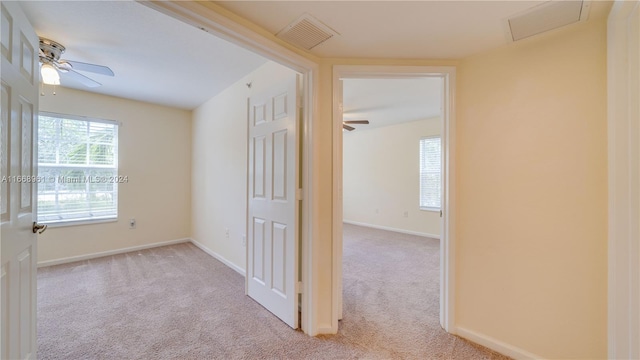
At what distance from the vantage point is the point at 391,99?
3729 mm

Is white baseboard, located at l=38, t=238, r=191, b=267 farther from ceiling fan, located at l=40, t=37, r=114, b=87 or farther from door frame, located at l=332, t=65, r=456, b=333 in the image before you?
door frame, located at l=332, t=65, r=456, b=333

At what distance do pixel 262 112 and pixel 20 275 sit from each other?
6.08 feet

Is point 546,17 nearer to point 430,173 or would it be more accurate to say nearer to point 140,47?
point 140,47

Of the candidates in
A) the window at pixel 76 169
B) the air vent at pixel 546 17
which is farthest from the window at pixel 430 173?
the window at pixel 76 169

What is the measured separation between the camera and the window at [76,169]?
10.7ft

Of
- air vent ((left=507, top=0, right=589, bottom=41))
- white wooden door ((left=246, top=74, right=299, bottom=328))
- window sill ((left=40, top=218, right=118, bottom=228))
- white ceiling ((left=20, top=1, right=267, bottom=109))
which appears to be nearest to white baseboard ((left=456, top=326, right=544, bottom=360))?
white wooden door ((left=246, top=74, right=299, bottom=328))

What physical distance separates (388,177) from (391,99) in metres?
2.57

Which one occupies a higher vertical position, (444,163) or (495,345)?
(444,163)

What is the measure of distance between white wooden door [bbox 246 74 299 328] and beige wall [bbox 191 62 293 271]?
39cm

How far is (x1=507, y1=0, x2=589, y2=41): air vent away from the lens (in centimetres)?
127

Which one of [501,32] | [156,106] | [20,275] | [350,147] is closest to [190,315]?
[20,275]

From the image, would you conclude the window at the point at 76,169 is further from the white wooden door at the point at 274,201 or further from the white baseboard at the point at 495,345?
the white baseboard at the point at 495,345

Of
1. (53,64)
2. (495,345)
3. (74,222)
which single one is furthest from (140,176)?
(495,345)

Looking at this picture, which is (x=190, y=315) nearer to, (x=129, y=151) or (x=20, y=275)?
(x=20, y=275)
